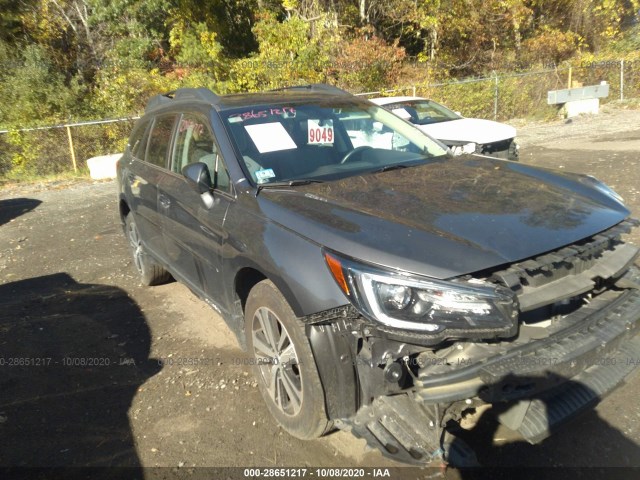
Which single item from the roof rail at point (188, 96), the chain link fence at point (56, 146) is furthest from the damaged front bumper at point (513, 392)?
the chain link fence at point (56, 146)

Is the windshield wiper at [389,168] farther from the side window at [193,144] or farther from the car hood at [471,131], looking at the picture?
the car hood at [471,131]

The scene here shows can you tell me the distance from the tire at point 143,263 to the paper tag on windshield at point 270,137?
2.17 m

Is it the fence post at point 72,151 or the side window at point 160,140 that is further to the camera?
the fence post at point 72,151

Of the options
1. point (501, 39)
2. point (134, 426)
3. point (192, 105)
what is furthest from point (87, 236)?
point (501, 39)

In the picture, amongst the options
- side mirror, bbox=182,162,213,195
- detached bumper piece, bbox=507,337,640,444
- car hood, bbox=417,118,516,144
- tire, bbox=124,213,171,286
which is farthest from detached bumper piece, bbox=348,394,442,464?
car hood, bbox=417,118,516,144

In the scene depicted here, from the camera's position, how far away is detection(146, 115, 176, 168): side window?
446cm

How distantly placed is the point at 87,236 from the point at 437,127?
258 inches

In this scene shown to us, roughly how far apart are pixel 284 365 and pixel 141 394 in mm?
1327

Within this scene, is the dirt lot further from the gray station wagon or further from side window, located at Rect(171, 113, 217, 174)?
side window, located at Rect(171, 113, 217, 174)

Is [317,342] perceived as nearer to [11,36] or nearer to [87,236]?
[87,236]

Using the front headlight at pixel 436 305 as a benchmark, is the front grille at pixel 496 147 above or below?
below

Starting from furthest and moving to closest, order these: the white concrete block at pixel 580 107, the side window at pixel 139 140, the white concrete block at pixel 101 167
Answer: the white concrete block at pixel 580 107
the white concrete block at pixel 101 167
the side window at pixel 139 140

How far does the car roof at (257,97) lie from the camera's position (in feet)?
13.0

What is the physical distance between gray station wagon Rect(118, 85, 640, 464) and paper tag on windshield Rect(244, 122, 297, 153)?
11 millimetres
